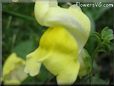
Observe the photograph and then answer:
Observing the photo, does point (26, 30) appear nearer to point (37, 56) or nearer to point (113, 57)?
point (113, 57)

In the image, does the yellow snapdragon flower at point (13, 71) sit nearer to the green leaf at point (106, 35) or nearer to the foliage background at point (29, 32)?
the foliage background at point (29, 32)

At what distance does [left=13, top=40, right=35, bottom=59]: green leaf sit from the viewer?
1272mm

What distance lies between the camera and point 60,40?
A: 0.84m

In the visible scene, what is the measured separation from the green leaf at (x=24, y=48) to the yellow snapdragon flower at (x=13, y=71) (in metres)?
0.02

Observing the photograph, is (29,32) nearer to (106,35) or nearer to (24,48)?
(24,48)

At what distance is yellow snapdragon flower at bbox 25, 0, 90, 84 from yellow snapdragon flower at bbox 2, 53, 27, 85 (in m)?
0.37

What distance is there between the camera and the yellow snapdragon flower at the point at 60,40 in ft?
2.70

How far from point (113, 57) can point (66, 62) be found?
62cm

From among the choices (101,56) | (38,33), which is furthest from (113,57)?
(38,33)

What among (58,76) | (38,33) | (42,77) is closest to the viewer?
(58,76)

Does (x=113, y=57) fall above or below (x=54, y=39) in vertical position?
below

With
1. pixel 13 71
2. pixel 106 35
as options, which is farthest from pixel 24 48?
pixel 106 35

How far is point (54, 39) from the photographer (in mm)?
837

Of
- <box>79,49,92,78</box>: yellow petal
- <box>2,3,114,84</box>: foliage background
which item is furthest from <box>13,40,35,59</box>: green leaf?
<box>79,49,92,78</box>: yellow petal
